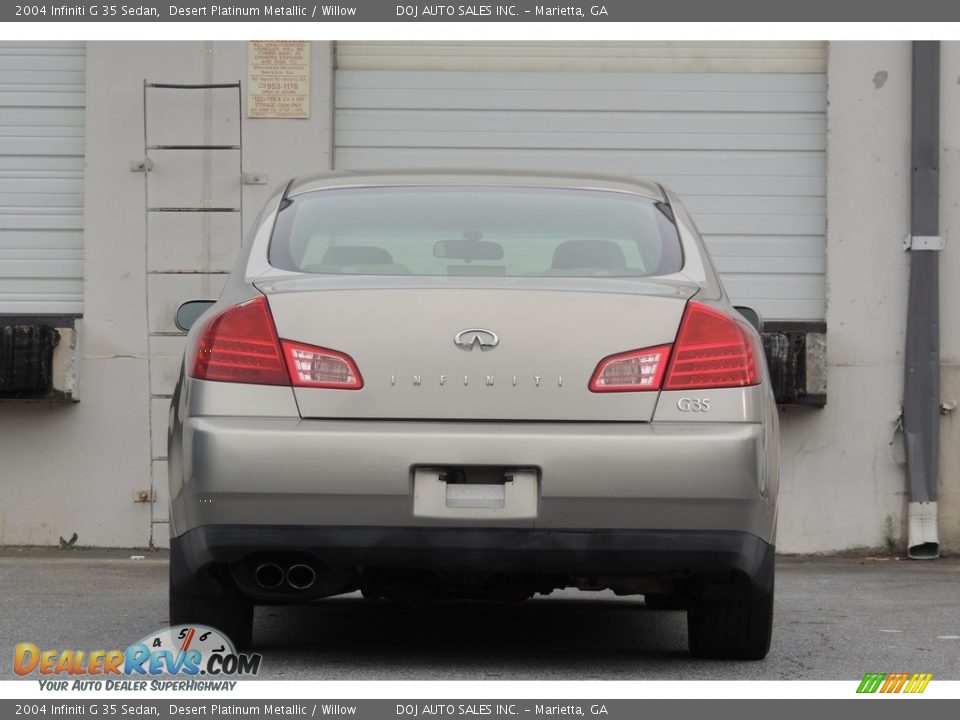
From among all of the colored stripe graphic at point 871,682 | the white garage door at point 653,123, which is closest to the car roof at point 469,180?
the colored stripe graphic at point 871,682

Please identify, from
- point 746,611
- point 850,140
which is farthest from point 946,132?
point 746,611

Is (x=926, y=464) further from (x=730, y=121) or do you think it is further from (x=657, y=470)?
(x=657, y=470)

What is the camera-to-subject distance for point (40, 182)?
11.0 meters

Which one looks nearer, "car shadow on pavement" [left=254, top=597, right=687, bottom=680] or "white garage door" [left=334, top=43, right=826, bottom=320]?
"car shadow on pavement" [left=254, top=597, right=687, bottom=680]

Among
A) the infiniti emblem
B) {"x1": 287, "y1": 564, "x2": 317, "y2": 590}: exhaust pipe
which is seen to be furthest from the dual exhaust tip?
the infiniti emblem

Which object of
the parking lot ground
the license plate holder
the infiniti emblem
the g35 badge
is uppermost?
the infiniti emblem

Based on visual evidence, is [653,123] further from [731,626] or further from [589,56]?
[731,626]

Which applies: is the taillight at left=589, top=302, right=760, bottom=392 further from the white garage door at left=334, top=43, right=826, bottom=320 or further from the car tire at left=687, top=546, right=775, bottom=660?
the white garage door at left=334, top=43, right=826, bottom=320

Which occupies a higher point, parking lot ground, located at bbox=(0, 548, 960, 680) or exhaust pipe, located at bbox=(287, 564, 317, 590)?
exhaust pipe, located at bbox=(287, 564, 317, 590)

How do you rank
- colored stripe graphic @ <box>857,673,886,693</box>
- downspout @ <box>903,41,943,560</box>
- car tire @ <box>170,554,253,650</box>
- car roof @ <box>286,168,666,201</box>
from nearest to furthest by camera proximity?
colored stripe graphic @ <box>857,673,886,693</box>, car tire @ <box>170,554,253,650</box>, car roof @ <box>286,168,666,201</box>, downspout @ <box>903,41,943,560</box>

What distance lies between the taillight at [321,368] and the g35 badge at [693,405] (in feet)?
2.90

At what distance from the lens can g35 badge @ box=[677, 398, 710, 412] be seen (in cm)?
457

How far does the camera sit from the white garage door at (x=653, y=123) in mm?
11016

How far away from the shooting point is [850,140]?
10.9 meters
